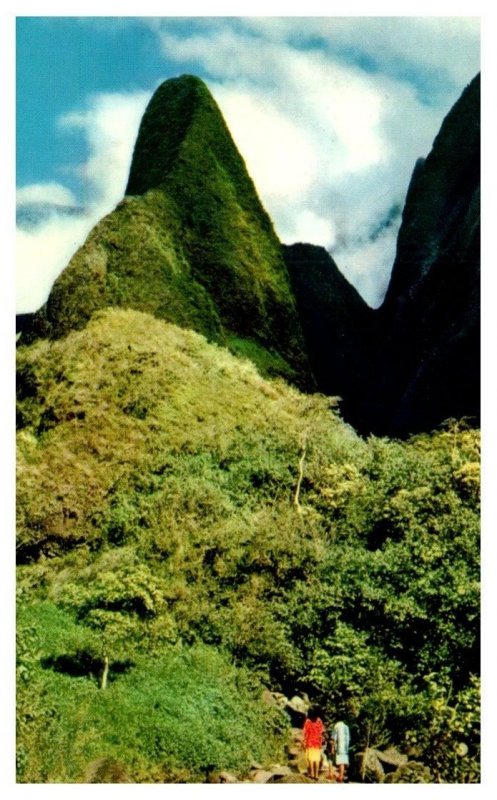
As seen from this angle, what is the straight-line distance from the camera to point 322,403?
19.9 meters

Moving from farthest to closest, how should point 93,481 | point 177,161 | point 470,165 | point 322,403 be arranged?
point 177,161 < point 470,165 < point 322,403 < point 93,481

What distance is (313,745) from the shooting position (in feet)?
35.1

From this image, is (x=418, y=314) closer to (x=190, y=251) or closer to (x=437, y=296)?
(x=437, y=296)

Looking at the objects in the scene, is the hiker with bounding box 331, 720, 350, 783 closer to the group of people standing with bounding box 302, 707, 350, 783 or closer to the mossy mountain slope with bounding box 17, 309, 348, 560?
the group of people standing with bounding box 302, 707, 350, 783

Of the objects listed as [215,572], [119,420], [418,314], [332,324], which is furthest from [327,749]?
A: [332,324]

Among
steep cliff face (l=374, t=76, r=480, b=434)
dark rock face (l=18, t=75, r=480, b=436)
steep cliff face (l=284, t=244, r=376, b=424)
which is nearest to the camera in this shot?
steep cliff face (l=374, t=76, r=480, b=434)

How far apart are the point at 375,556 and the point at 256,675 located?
108 inches

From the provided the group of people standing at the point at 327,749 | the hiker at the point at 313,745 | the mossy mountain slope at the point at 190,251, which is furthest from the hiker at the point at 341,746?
the mossy mountain slope at the point at 190,251

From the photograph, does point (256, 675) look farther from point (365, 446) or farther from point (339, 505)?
point (365, 446)

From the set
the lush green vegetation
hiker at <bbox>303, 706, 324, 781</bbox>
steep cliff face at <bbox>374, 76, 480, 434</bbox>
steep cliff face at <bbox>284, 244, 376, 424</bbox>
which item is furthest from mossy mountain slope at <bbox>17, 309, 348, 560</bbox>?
steep cliff face at <bbox>284, 244, 376, 424</bbox>

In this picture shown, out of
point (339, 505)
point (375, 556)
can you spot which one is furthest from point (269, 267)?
point (375, 556)

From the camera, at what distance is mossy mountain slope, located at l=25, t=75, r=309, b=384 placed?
2248cm

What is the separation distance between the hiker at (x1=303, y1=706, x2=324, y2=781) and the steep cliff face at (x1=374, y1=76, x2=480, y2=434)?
33.8 ft

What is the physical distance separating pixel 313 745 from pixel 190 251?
18.4 metres
